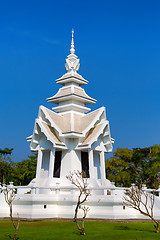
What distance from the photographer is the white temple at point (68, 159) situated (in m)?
20.5

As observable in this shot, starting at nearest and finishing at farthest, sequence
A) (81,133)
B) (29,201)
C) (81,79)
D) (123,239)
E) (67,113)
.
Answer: (123,239), (29,201), (81,133), (67,113), (81,79)

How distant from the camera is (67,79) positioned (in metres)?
28.6

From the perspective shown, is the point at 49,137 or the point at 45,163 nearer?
the point at 49,137

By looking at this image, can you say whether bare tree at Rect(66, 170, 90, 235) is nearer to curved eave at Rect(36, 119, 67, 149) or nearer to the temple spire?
curved eave at Rect(36, 119, 67, 149)

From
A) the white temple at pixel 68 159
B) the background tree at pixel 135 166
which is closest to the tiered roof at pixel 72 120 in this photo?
the white temple at pixel 68 159

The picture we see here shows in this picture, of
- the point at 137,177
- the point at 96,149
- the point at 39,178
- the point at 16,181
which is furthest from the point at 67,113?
the point at 16,181

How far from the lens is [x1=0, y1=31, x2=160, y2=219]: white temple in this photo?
20.5 m

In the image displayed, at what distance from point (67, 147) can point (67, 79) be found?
7304 mm

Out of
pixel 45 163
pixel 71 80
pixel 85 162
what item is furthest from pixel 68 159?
pixel 71 80

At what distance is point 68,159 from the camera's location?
2489 centimetres

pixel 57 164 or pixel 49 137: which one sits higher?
pixel 49 137

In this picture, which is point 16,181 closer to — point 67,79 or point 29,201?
point 67,79

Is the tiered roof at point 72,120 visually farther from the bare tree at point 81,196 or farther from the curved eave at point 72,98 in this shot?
the bare tree at point 81,196

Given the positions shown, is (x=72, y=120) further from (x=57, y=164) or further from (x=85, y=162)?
(x=57, y=164)
